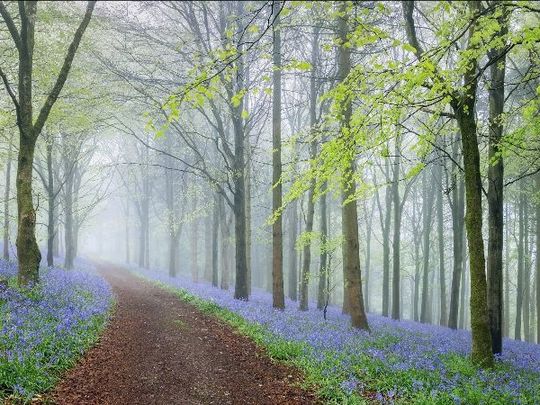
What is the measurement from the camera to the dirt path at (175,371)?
22.9ft

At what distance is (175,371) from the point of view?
8312 millimetres

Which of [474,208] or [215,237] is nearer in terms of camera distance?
[474,208]

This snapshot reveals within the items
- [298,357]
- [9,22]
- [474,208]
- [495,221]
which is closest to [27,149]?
[9,22]

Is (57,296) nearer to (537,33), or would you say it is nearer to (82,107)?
(82,107)

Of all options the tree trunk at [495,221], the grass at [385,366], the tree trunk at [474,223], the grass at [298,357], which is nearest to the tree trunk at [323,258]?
the grass at [385,366]

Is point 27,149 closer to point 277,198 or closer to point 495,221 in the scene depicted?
point 277,198

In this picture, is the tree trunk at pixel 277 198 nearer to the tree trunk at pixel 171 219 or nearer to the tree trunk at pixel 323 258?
the tree trunk at pixel 323 258

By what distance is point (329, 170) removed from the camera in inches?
299

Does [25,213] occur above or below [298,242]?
above

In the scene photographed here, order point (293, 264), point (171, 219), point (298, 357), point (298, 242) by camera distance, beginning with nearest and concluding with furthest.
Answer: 1. point (298, 357)
2. point (298, 242)
3. point (293, 264)
4. point (171, 219)

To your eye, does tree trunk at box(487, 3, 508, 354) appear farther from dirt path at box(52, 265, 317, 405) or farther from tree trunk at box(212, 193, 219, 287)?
tree trunk at box(212, 193, 219, 287)

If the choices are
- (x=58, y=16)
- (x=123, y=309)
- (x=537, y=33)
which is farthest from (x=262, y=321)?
(x=58, y=16)

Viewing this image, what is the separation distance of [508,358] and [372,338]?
3.67m

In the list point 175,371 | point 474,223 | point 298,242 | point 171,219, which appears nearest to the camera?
point 175,371
